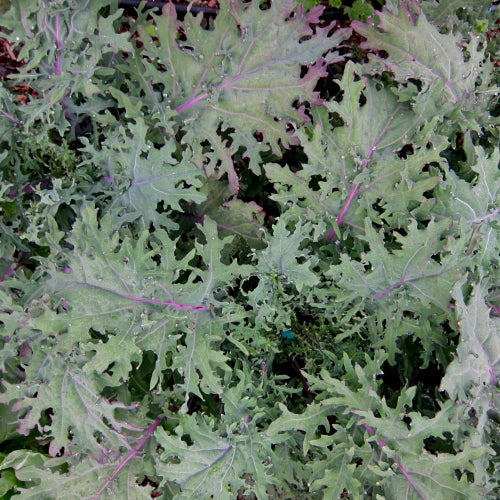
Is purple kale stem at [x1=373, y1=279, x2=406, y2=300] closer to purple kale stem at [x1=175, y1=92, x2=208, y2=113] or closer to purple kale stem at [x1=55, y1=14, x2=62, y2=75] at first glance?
purple kale stem at [x1=175, y1=92, x2=208, y2=113]

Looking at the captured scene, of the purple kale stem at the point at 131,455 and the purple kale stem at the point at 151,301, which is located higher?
the purple kale stem at the point at 151,301

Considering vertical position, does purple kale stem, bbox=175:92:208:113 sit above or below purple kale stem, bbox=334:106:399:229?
below

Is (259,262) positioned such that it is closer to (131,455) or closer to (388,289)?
(388,289)

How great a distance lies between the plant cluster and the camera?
4.83 ft

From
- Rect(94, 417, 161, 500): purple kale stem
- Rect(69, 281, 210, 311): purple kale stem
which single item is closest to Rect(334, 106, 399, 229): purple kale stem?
Rect(69, 281, 210, 311): purple kale stem

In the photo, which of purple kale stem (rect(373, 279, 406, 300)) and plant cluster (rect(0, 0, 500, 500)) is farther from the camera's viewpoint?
purple kale stem (rect(373, 279, 406, 300))

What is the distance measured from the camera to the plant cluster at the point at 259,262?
4.83 feet

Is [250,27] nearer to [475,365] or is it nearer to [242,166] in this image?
[242,166]

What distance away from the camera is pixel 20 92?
2.56 m

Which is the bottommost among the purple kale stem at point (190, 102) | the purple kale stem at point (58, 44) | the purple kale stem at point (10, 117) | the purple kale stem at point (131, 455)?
the purple kale stem at point (131, 455)

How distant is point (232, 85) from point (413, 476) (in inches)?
55.4

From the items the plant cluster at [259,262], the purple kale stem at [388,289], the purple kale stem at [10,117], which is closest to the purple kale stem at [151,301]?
the plant cluster at [259,262]

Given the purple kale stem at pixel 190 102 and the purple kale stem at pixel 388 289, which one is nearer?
the purple kale stem at pixel 388 289

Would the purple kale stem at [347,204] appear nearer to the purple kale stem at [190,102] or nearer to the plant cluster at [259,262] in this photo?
the plant cluster at [259,262]
